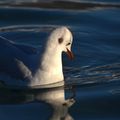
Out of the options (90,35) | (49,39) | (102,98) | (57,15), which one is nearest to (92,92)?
(102,98)

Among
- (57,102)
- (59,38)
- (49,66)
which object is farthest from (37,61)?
(57,102)

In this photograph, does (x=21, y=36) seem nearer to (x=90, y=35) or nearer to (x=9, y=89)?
(x=90, y=35)

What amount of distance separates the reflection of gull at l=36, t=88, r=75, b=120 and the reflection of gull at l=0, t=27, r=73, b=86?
14 centimetres

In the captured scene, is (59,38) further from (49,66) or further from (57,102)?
(57,102)

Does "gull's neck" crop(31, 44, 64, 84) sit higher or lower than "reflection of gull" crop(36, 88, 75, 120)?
higher

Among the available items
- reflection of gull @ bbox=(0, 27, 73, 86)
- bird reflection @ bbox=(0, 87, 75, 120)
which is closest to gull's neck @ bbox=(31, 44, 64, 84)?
reflection of gull @ bbox=(0, 27, 73, 86)

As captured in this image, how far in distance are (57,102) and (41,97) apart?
283 millimetres

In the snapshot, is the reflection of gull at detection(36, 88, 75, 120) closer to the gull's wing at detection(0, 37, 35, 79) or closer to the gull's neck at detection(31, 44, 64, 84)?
the gull's neck at detection(31, 44, 64, 84)

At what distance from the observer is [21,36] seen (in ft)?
45.3

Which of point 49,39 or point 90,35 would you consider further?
point 90,35

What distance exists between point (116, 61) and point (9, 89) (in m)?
1.86

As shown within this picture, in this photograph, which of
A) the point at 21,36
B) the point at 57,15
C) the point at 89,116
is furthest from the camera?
the point at 57,15

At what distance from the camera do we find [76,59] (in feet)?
41.9

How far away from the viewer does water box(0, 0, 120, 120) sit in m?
10.8
